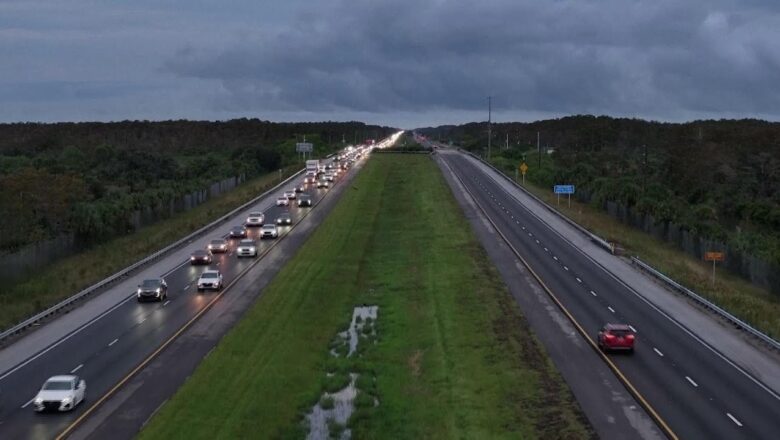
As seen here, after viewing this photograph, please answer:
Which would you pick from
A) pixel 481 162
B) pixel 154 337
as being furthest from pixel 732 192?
pixel 154 337

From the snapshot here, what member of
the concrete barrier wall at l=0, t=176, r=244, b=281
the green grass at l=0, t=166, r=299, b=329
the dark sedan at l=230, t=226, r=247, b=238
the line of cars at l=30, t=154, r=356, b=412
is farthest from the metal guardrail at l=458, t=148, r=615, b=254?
the concrete barrier wall at l=0, t=176, r=244, b=281

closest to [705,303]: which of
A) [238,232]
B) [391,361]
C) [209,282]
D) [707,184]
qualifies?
[391,361]

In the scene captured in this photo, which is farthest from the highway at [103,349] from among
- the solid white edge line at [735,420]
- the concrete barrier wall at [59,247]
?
the solid white edge line at [735,420]

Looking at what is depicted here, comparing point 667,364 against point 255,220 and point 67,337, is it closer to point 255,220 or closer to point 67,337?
point 67,337

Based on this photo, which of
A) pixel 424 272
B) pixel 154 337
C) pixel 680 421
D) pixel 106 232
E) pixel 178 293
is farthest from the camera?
pixel 106 232

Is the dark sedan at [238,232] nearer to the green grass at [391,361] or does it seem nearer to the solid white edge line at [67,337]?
the green grass at [391,361]

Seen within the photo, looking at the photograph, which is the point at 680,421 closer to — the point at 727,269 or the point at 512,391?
the point at 512,391
